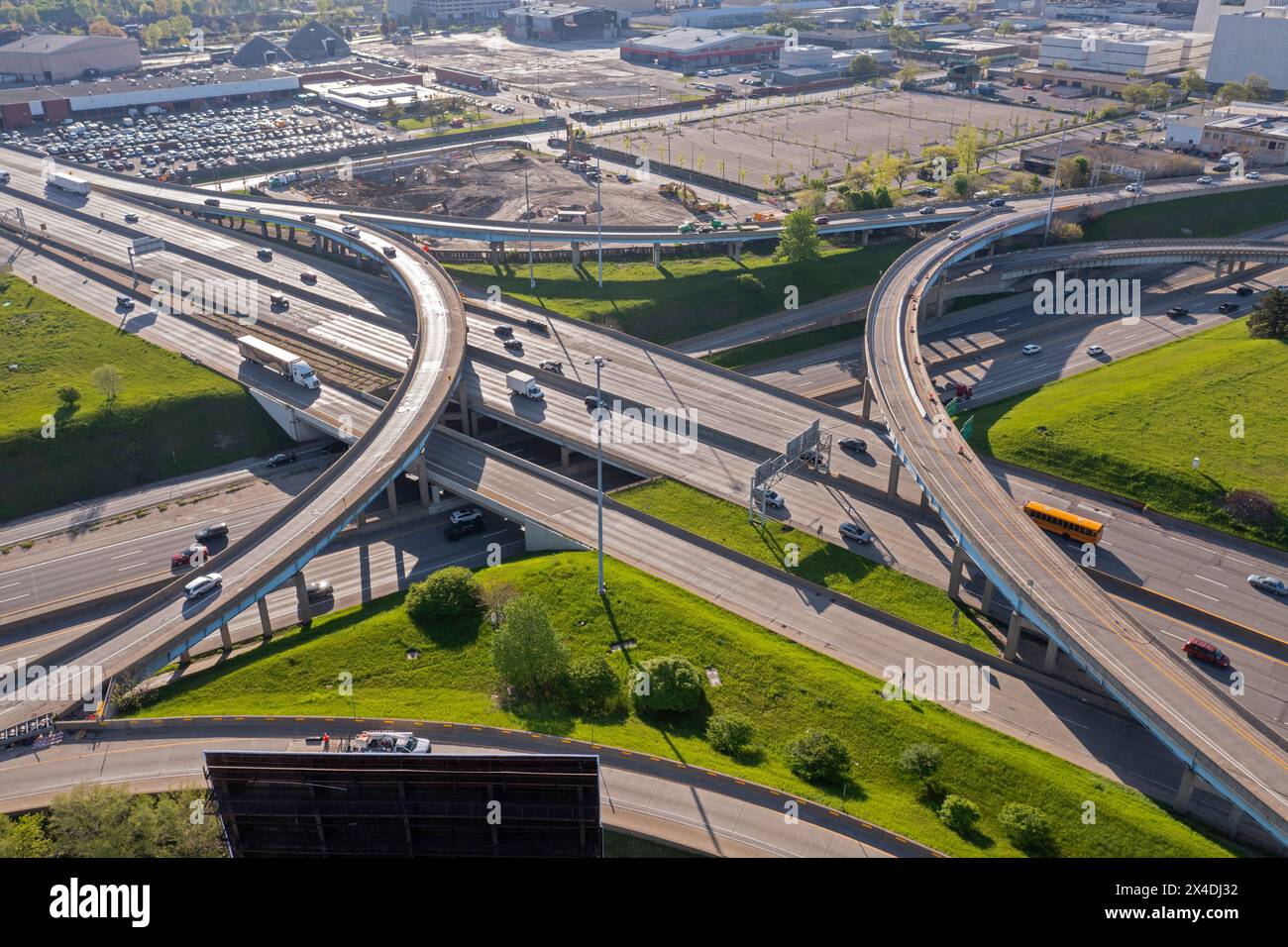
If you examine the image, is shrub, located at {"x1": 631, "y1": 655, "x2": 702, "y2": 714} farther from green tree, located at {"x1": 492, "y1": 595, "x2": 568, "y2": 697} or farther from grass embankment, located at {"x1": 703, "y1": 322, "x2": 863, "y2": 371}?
grass embankment, located at {"x1": 703, "y1": 322, "x2": 863, "y2": 371}

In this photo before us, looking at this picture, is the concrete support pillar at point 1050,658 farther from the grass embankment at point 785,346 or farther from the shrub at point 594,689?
the grass embankment at point 785,346

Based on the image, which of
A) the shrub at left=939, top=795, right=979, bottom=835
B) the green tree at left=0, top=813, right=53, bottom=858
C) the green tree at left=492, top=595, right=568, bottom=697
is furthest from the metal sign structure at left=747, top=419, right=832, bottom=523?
the green tree at left=0, top=813, right=53, bottom=858

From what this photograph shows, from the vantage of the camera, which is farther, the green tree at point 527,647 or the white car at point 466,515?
the white car at point 466,515

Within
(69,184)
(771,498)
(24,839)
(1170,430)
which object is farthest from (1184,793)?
(69,184)

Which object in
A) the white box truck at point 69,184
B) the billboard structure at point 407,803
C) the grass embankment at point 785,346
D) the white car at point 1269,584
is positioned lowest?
the white car at point 1269,584

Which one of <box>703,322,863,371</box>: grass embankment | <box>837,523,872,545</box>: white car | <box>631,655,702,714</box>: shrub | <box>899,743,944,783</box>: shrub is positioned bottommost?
<box>899,743,944,783</box>: shrub

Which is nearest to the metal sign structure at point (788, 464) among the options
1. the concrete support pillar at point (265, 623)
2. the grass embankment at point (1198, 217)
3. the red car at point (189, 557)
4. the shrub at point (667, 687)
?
the shrub at point (667, 687)

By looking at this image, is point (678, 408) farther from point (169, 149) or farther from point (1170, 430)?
point (169, 149)
